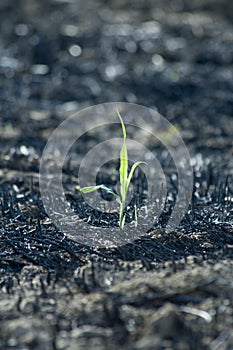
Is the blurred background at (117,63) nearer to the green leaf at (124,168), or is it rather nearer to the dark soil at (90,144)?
the dark soil at (90,144)

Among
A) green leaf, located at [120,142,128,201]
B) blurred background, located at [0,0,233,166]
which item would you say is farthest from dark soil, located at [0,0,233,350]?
green leaf, located at [120,142,128,201]

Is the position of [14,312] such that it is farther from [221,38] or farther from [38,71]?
[221,38]

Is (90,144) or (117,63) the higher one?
(117,63)

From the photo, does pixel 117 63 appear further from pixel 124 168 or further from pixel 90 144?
pixel 124 168

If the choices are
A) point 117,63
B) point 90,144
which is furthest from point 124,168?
point 117,63

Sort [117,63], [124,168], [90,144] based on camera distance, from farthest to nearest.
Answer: [117,63], [90,144], [124,168]

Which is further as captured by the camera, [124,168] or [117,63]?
[117,63]
